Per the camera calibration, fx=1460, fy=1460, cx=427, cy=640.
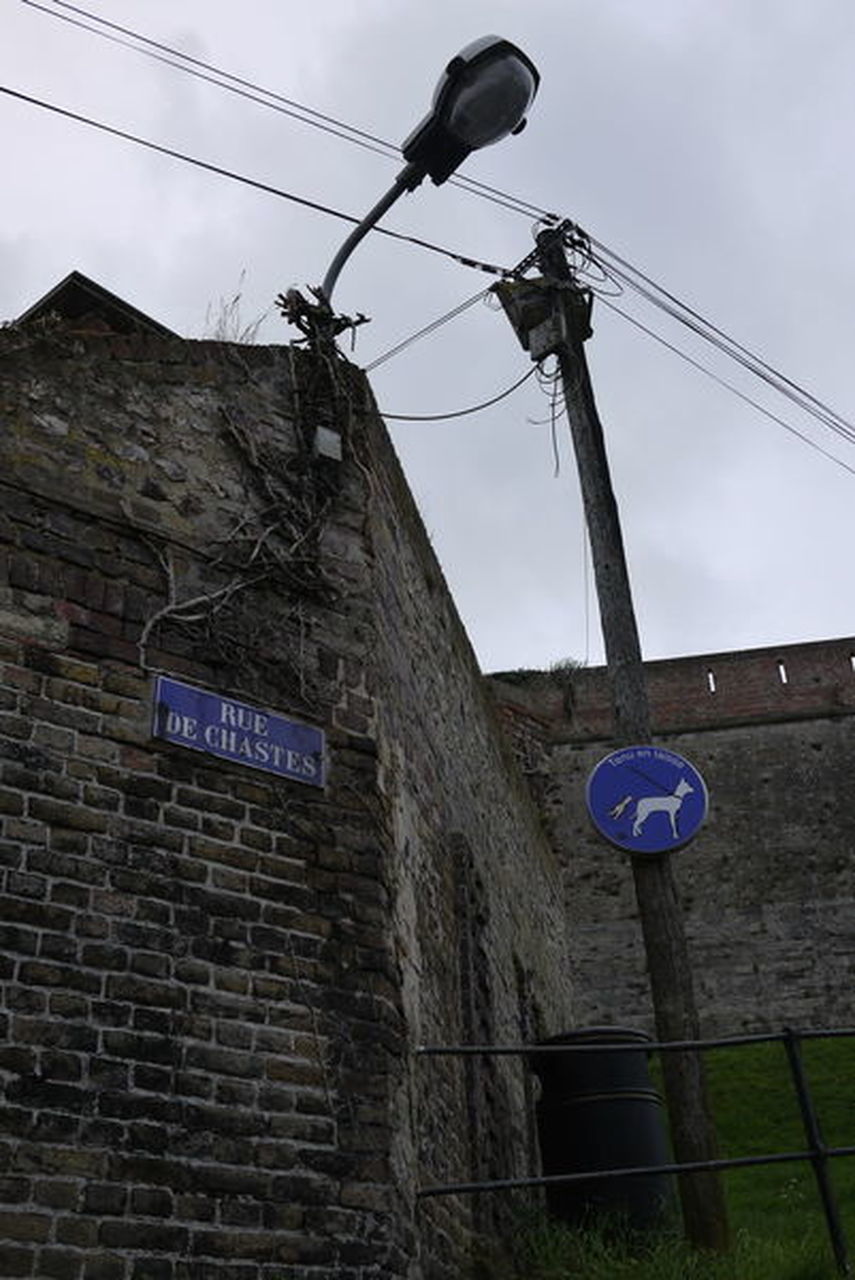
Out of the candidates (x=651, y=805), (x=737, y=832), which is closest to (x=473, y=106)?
(x=651, y=805)

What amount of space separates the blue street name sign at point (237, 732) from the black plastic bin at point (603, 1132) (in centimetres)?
249

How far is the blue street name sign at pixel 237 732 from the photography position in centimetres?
616

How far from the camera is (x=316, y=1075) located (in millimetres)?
5902

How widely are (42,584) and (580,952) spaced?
19874 millimetres

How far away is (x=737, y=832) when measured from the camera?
2520 centimetres

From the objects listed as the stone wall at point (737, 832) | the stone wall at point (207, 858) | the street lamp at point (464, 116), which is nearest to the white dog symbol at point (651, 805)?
the stone wall at point (207, 858)

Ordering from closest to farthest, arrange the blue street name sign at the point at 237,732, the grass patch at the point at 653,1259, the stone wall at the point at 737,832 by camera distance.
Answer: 1. the blue street name sign at the point at 237,732
2. the grass patch at the point at 653,1259
3. the stone wall at the point at 737,832

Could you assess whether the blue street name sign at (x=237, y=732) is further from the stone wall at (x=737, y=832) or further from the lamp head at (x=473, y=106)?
the stone wall at (x=737, y=832)

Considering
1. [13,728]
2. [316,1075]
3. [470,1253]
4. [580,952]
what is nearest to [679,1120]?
[470,1253]

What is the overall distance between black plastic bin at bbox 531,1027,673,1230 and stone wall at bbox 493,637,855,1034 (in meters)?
15.8

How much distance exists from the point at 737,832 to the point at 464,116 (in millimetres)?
18938

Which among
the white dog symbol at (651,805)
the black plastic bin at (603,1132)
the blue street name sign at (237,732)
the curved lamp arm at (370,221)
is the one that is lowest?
the black plastic bin at (603,1132)

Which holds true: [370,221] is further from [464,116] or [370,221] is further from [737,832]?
[737,832]

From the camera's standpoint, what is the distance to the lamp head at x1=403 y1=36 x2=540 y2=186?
313 inches
